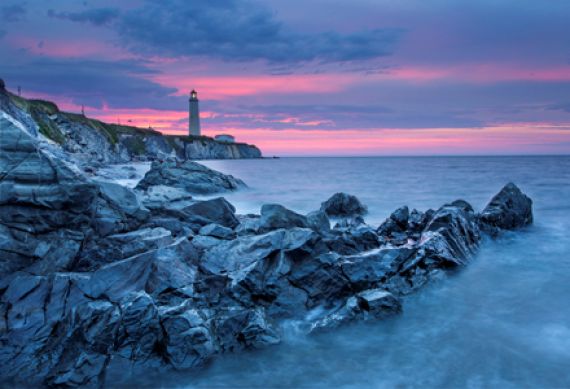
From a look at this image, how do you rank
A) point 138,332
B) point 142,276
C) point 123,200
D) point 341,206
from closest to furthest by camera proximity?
1. point 138,332
2. point 142,276
3. point 123,200
4. point 341,206

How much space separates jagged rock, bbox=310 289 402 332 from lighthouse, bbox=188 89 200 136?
394 feet

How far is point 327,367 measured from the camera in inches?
266

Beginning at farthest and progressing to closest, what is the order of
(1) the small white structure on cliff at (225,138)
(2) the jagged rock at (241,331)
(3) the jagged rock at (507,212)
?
(1) the small white structure on cliff at (225,138) → (3) the jagged rock at (507,212) → (2) the jagged rock at (241,331)

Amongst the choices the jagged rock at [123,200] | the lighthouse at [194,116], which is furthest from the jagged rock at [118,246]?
the lighthouse at [194,116]

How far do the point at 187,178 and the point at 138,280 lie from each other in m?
22.5

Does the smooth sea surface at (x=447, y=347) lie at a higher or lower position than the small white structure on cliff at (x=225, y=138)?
lower

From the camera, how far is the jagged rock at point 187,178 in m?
28.3

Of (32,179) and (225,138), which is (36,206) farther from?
(225,138)

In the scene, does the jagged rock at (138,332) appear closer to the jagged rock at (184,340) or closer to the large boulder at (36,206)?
the jagged rock at (184,340)

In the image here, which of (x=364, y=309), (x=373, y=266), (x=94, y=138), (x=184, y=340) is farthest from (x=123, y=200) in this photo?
(x=94, y=138)

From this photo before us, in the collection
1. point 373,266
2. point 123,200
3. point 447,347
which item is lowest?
point 447,347

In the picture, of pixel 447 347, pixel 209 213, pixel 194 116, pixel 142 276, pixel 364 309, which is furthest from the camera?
pixel 194 116

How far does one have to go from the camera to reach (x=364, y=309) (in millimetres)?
8008

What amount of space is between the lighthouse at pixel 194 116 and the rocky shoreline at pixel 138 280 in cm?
11619
